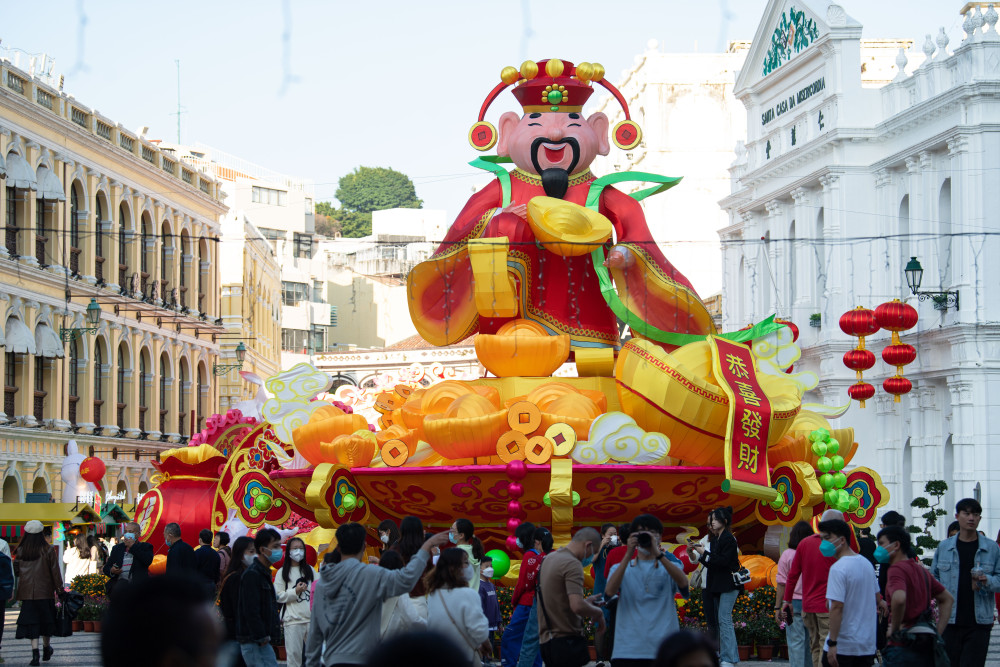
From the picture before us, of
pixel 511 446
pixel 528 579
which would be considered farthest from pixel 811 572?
pixel 511 446

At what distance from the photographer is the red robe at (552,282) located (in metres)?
18.9

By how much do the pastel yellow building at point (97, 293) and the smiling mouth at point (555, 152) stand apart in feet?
49.7

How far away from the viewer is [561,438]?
17.0 m

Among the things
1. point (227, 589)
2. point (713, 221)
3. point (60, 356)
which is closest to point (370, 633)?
point (227, 589)

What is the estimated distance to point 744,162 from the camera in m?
43.6

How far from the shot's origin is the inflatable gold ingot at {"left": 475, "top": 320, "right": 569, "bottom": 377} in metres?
18.3

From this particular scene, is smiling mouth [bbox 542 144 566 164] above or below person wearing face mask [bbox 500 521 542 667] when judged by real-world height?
above

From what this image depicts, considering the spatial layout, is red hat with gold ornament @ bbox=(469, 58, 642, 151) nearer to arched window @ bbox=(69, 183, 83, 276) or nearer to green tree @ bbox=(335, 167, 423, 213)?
arched window @ bbox=(69, 183, 83, 276)

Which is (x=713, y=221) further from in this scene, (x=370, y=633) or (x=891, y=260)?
(x=370, y=633)

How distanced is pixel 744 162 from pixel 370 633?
36.2 m

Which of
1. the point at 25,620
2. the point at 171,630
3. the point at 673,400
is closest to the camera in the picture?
the point at 171,630

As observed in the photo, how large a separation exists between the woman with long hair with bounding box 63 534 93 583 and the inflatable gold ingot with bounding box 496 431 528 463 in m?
11.1

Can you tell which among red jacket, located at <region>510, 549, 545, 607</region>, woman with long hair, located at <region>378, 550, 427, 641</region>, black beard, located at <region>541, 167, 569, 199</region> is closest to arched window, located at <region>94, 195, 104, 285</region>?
black beard, located at <region>541, 167, 569, 199</region>

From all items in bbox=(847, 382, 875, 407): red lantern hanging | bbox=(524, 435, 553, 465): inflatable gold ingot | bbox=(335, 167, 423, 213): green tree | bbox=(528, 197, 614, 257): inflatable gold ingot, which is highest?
bbox=(335, 167, 423, 213): green tree
